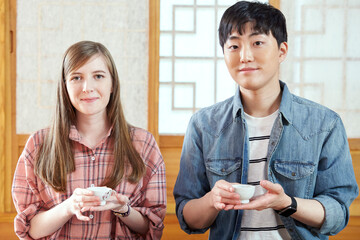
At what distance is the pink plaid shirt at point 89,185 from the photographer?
157cm

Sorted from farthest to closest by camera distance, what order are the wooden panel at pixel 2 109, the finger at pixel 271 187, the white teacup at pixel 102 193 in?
the wooden panel at pixel 2 109, the white teacup at pixel 102 193, the finger at pixel 271 187

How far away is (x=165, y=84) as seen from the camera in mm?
2570

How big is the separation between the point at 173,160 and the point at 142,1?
104 cm

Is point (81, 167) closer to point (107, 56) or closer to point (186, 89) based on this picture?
point (107, 56)

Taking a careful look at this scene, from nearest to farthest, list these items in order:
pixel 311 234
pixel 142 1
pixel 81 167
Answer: pixel 311 234 → pixel 81 167 → pixel 142 1

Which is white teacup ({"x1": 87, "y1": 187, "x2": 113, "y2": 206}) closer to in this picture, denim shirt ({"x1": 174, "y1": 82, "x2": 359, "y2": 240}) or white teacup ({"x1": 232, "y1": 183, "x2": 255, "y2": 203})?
denim shirt ({"x1": 174, "y1": 82, "x2": 359, "y2": 240})

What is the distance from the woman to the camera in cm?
156

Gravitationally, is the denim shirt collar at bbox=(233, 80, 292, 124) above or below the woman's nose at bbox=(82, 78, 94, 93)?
below

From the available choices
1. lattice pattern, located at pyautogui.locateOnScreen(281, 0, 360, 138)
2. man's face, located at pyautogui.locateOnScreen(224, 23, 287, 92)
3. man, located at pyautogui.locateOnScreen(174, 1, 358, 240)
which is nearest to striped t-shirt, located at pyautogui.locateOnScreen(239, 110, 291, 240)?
man, located at pyautogui.locateOnScreen(174, 1, 358, 240)

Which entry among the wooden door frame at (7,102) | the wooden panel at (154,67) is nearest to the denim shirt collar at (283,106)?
the wooden panel at (154,67)

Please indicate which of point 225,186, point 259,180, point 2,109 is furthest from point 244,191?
point 2,109

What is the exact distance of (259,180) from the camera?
4.76ft

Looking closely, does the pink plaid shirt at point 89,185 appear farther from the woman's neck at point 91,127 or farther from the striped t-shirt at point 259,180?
the striped t-shirt at point 259,180

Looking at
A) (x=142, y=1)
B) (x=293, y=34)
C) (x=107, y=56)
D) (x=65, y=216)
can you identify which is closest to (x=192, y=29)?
(x=142, y=1)
